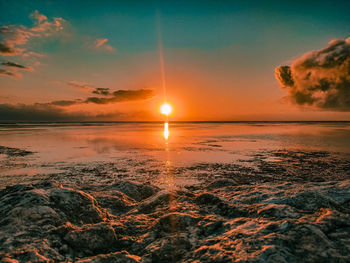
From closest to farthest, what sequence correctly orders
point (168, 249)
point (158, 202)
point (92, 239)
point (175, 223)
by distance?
point (168, 249)
point (92, 239)
point (175, 223)
point (158, 202)

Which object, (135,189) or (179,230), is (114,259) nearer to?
(179,230)

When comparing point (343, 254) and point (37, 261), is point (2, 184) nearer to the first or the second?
point (37, 261)

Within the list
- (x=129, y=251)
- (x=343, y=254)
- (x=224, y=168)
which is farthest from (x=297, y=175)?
(x=129, y=251)

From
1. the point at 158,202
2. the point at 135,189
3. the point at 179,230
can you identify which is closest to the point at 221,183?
the point at 135,189

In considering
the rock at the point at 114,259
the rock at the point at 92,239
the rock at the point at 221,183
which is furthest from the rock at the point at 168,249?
the rock at the point at 221,183

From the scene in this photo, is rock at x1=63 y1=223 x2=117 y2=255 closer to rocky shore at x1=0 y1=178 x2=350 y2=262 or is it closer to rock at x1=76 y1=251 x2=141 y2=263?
rocky shore at x1=0 y1=178 x2=350 y2=262

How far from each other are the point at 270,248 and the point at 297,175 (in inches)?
409

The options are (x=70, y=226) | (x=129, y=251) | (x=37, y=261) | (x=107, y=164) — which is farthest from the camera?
(x=107, y=164)

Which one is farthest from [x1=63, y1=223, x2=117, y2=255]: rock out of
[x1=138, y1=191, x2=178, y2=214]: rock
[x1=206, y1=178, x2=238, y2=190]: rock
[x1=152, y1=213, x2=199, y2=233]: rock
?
[x1=206, y1=178, x2=238, y2=190]: rock

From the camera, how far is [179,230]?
3604 mm

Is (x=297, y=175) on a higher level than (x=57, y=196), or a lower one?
lower

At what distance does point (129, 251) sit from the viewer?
327 cm

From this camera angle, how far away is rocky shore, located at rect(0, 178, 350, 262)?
9.00ft

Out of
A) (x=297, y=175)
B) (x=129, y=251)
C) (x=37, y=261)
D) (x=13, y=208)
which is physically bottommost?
(x=297, y=175)
